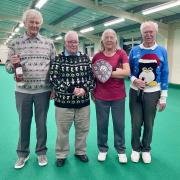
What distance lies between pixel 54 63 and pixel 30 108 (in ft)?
1.71

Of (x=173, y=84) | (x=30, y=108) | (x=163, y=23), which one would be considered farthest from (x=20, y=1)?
(x=30, y=108)

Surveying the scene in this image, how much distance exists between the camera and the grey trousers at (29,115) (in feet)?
7.23

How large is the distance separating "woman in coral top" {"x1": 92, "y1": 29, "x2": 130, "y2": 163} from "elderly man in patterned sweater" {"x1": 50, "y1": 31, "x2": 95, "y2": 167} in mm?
134

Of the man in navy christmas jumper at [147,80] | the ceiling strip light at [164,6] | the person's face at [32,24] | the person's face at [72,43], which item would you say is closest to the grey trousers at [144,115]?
the man in navy christmas jumper at [147,80]

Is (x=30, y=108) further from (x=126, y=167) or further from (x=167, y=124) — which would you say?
(x=167, y=124)

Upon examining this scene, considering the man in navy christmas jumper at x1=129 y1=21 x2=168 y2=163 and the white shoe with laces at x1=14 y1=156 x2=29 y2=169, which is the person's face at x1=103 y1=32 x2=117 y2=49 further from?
the white shoe with laces at x1=14 y1=156 x2=29 y2=169

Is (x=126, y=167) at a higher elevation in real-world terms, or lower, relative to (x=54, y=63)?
lower

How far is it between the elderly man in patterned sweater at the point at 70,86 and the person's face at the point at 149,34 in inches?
24.1

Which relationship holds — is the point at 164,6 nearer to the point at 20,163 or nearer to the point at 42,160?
the point at 42,160

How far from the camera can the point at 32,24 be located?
2076mm

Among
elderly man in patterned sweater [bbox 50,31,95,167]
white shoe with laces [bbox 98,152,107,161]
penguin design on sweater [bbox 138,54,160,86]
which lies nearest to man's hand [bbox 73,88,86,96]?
elderly man in patterned sweater [bbox 50,31,95,167]

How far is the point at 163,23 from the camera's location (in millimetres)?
8508

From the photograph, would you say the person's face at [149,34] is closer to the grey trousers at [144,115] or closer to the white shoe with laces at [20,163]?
the grey trousers at [144,115]

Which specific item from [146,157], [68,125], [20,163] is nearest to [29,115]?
[68,125]
